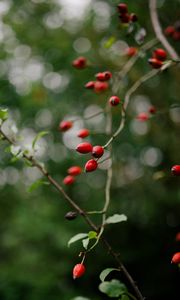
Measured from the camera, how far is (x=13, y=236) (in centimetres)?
596

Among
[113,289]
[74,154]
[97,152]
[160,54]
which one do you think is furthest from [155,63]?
[74,154]

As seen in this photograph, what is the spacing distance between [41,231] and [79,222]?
0.62 m

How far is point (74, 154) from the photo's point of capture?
621cm

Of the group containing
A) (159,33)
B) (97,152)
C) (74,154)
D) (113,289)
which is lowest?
(74,154)

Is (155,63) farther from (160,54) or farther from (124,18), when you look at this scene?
(124,18)

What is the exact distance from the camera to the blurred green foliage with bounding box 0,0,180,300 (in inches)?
187

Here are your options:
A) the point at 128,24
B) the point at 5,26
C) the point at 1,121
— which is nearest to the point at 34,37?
the point at 5,26

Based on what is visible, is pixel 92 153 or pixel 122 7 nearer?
pixel 92 153

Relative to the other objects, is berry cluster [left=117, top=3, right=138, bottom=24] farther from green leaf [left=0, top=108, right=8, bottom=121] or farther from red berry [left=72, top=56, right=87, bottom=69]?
green leaf [left=0, top=108, right=8, bottom=121]

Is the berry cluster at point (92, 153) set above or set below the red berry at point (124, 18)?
below

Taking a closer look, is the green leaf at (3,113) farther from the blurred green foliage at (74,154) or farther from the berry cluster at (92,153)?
the blurred green foliage at (74,154)

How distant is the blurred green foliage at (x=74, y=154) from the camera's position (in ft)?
15.6

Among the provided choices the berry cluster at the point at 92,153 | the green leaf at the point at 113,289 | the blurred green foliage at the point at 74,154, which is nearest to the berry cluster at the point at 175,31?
the berry cluster at the point at 92,153

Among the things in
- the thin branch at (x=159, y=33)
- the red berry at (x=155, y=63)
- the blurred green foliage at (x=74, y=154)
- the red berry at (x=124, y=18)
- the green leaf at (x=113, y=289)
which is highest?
the red berry at (x=124, y=18)
